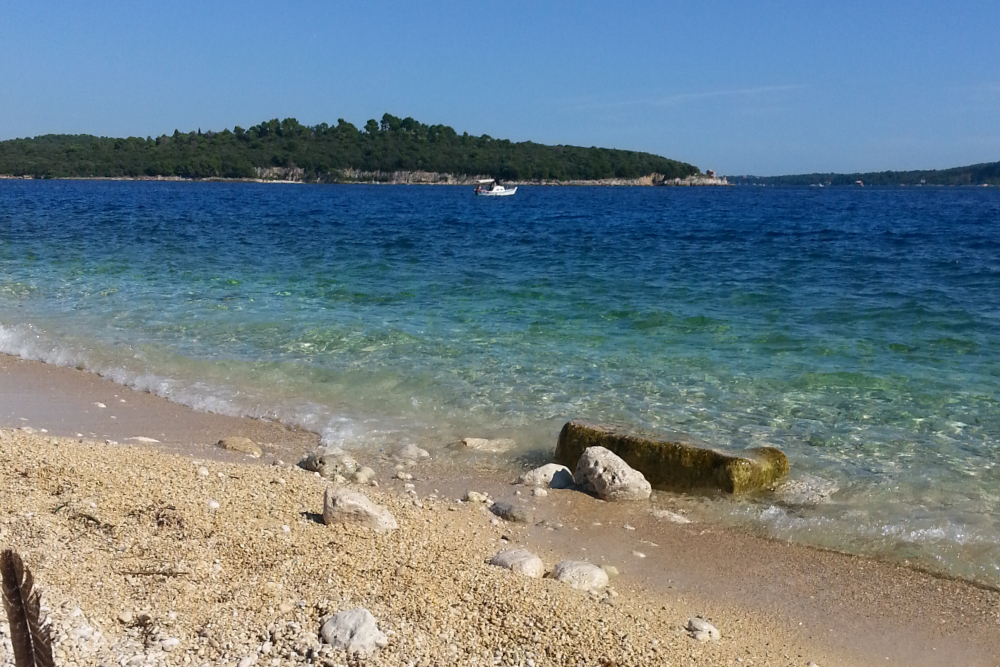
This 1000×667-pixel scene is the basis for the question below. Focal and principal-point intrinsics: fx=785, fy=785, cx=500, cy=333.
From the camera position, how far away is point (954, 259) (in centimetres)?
→ 2155

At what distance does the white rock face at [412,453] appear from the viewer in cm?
686

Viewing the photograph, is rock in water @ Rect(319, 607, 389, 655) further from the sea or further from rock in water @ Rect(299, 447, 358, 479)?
the sea

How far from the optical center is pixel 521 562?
4.51 metres

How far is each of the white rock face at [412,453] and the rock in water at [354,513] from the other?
201 cm

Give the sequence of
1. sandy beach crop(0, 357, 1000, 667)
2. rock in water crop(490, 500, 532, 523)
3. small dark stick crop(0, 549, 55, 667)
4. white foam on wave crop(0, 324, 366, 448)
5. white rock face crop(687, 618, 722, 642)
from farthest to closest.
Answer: white foam on wave crop(0, 324, 366, 448)
rock in water crop(490, 500, 532, 523)
white rock face crop(687, 618, 722, 642)
sandy beach crop(0, 357, 1000, 667)
small dark stick crop(0, 549, 55, 667)

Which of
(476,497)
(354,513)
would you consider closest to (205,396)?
(476,497)

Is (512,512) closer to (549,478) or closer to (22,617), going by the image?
(549,478)

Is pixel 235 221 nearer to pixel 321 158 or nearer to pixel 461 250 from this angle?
pixel 461 250

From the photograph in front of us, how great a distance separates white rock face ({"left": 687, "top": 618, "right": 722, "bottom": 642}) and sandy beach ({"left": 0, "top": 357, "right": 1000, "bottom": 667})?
2.2 inches

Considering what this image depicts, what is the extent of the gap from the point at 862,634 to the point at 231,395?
6.62 metres

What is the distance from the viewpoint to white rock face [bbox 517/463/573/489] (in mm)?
6242

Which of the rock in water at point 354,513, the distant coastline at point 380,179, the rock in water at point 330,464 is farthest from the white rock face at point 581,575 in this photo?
the distant coastline at point 380,179

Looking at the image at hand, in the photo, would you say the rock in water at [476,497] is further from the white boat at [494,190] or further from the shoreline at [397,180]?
the shoreline at [397,180]

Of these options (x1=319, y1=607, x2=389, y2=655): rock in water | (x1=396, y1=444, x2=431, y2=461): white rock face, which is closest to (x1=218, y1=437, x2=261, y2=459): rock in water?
(x1=396, y1=444, x2=431, y2=461): white rock face
